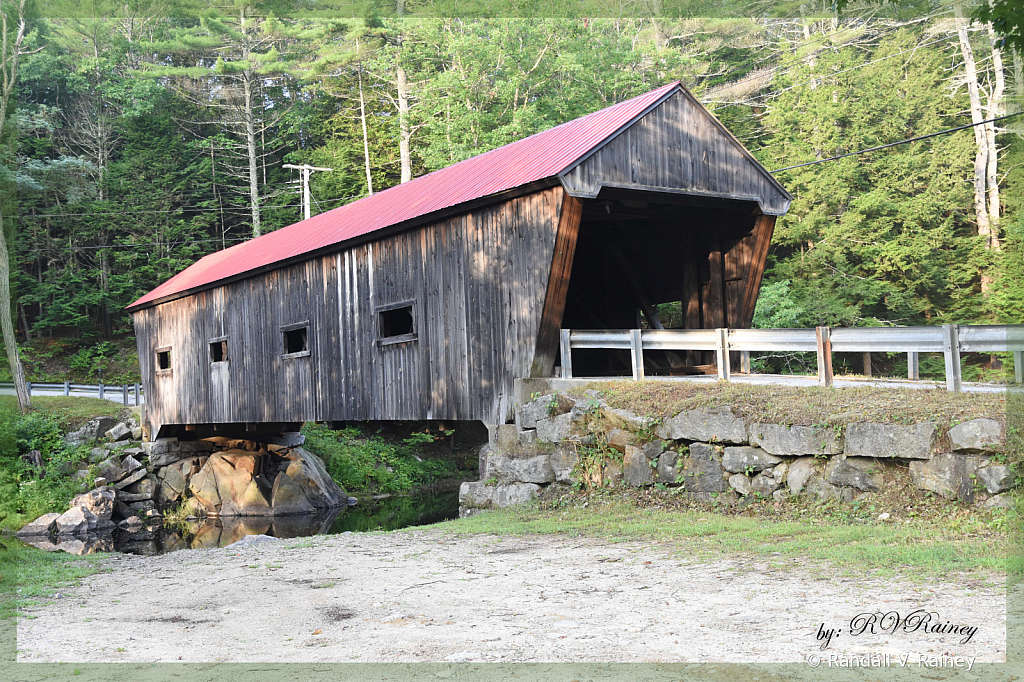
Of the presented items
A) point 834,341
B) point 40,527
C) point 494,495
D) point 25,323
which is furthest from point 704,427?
point 25,323

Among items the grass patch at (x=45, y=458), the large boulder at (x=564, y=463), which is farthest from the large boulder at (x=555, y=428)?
the grass patch at (x=45, y=458)

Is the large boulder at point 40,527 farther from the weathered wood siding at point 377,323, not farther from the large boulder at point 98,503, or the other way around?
the weathered wood siding at point 377,323

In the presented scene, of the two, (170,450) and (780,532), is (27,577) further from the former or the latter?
(170,450)

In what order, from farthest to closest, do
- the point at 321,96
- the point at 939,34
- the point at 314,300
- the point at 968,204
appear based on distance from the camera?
1. the point at 321,96
2. the point at 939,34
3. the point at 968,204
4. the point at 314,300

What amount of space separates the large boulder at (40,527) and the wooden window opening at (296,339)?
6.41 meters

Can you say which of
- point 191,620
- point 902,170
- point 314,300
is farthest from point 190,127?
point 191,620

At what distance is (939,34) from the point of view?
2544cm

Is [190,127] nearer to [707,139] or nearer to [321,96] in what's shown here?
[321,96]

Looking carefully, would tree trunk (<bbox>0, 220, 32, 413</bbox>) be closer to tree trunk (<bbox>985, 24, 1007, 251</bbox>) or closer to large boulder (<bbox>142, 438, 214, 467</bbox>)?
large boulder (<bbox>142, 438, 214, 467</bbox>)

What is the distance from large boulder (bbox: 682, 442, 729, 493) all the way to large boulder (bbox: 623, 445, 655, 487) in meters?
0.49

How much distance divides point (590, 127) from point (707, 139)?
5.57 feet

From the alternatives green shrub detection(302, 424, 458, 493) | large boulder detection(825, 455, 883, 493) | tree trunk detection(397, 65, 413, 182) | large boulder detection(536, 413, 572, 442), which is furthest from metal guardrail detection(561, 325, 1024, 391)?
tree trunk detection(397, 65, 413, 182)

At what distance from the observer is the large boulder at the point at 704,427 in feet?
28.5

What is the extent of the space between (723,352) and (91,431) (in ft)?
61.3
